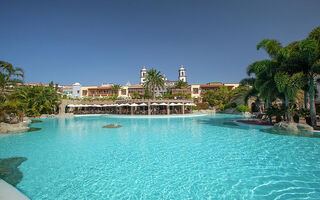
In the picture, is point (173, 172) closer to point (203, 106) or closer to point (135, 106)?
point (135, 106)

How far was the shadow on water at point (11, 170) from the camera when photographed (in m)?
5.72

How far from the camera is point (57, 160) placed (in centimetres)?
771

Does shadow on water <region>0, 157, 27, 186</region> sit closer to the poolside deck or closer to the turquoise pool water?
the turquoise pool water

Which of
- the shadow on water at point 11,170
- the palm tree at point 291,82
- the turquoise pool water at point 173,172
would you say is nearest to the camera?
the turquoise pool water at point 173,172

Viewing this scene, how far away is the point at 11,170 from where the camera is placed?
6527 mm

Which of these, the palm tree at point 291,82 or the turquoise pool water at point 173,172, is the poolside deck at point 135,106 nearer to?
the palm tree at point 291,82

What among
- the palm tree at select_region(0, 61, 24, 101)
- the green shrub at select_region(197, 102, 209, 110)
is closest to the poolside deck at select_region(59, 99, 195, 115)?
the green shrub at select_region(197, 102, 209, 110)

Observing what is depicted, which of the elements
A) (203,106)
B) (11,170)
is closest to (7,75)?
(11,170)

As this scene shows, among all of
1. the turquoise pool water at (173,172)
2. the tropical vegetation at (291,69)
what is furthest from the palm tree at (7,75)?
the tropical vegetation at (291,69)

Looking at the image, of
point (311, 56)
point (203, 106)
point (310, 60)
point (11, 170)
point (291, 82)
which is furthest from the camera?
point (203, 106)

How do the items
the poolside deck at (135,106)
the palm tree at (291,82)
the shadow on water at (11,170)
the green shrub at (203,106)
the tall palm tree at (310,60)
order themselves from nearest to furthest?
the shadow on water at (11,170) → the tall palm tree at (310,60) → the palm tree at (291,82) → the poolside deck at (135,106) → the green shrub at (203,106)

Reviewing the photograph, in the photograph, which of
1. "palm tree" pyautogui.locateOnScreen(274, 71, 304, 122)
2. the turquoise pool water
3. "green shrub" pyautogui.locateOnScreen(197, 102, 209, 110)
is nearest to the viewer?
the turquoise pool water

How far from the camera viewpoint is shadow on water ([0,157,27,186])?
225 inches

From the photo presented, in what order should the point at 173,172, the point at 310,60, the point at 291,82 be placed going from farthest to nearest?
1. the point at 291,82
2. the point at 310,60
3. the point at 173,172
